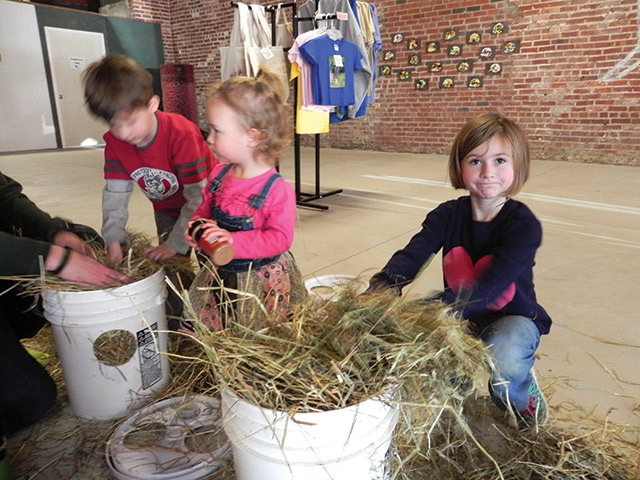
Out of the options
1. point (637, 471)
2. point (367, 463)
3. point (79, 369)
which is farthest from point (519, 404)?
point (79, 369)

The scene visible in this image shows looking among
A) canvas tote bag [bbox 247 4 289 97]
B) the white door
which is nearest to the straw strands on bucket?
canvas tote bag [bbox 247 4 289 97]

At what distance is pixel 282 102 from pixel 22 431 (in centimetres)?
132

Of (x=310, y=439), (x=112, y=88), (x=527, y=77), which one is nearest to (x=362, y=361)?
(x=310, y=439)

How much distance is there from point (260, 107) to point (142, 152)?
23.4 inches

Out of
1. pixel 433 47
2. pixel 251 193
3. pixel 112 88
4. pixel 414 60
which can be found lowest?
pixel 251 193

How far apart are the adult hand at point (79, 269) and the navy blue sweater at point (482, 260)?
2.55ft

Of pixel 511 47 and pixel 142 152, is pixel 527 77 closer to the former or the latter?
pixel 511 47

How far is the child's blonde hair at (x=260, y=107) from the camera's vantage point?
4.93 feet

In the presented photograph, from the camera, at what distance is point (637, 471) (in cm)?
118

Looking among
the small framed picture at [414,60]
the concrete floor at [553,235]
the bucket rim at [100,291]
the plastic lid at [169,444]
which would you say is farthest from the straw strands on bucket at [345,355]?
the small framed picture at [414,60]

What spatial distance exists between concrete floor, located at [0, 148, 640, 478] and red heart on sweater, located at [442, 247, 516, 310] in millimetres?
105

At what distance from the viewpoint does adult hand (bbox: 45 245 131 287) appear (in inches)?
54.3

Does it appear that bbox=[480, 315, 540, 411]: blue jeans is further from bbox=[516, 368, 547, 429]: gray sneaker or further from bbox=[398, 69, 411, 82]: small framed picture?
bbox=[398, 69, 411, 82]: small framed picture

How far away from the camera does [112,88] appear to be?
63.5 inches
